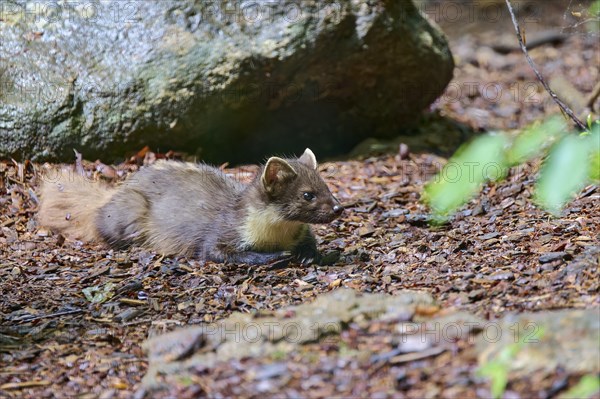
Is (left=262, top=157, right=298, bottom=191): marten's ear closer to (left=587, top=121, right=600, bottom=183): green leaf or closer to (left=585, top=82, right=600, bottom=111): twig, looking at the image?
(left=587, top=121, right=600, bottom=183): green leaf

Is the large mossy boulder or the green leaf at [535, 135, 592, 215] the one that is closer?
the green leaf at [535, 135, 592, 215]

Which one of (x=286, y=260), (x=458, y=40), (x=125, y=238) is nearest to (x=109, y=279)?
(x=125, y=238)

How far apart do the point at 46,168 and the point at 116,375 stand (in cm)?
465

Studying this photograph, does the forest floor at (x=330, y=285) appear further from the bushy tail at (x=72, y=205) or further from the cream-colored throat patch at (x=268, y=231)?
the cream-colored throat patch at (x=268, y=231)

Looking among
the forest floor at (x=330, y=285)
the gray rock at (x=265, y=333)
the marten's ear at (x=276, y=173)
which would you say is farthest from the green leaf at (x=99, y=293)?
the marten's ear at (x=276, y=173)

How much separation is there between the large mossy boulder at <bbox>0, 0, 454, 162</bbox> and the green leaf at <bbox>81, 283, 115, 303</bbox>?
307cm

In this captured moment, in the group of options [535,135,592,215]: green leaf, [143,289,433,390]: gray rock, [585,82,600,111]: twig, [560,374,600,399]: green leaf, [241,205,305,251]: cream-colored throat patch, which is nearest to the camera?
[535,135,592,215]: green leaf

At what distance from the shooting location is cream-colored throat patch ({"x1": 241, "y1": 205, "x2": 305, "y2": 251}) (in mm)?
7191

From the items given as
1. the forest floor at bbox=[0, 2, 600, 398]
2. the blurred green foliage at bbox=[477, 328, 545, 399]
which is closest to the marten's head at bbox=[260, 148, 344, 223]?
the forest floor at bbox=[0, 2, 600, 398]

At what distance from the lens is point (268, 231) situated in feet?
23.8

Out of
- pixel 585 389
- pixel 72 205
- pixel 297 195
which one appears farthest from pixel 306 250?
pixel 585 389

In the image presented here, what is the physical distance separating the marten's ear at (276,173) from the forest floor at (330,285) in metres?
0.83

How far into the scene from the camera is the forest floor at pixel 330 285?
4281mm

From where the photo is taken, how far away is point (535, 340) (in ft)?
13.7
